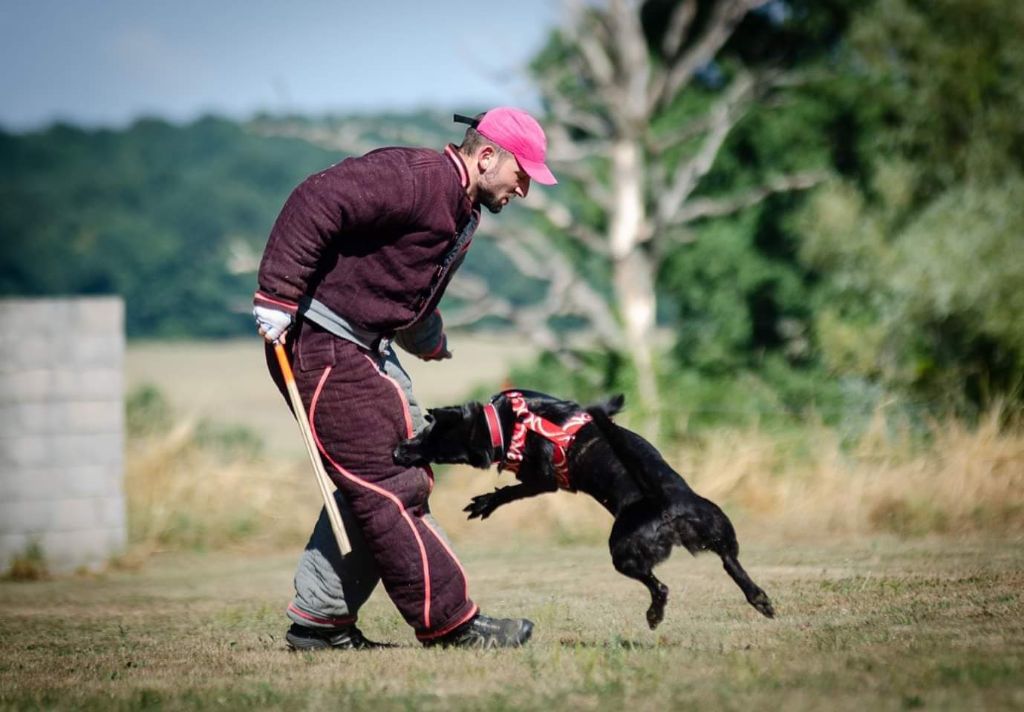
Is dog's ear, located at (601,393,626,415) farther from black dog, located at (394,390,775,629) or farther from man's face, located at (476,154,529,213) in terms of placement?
man's face, located at (476,154,529,213)

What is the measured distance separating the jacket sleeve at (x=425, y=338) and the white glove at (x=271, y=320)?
0.70 meters

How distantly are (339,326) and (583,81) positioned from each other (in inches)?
832

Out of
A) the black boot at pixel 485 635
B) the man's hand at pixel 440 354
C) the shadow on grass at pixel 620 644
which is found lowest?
the shadow on grass at pixel 620 644

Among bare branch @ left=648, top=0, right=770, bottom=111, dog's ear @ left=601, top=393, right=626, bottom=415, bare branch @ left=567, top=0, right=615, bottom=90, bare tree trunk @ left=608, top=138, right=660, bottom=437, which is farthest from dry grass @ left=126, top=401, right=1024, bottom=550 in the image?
bare branch @ left=648, top=0, right=770, bottom=111

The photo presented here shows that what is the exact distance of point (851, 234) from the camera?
62.8 feet

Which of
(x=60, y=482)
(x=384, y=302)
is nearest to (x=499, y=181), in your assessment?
(x=384, y=302)

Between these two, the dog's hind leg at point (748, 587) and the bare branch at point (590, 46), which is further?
the bare branch at point (590, 46)

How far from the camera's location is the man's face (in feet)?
15.9

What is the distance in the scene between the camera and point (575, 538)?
9820mm

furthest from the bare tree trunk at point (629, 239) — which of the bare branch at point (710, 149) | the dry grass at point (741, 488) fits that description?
the dry grass at point (741, 488)

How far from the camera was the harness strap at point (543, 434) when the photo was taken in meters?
4.92

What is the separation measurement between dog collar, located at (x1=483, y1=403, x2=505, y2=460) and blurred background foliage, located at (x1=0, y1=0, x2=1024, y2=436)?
6.52 metres

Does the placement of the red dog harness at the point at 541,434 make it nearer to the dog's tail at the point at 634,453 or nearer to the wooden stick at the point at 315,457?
the dog's tail at the point at 634,453

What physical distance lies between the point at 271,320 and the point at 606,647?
5.39 ft
